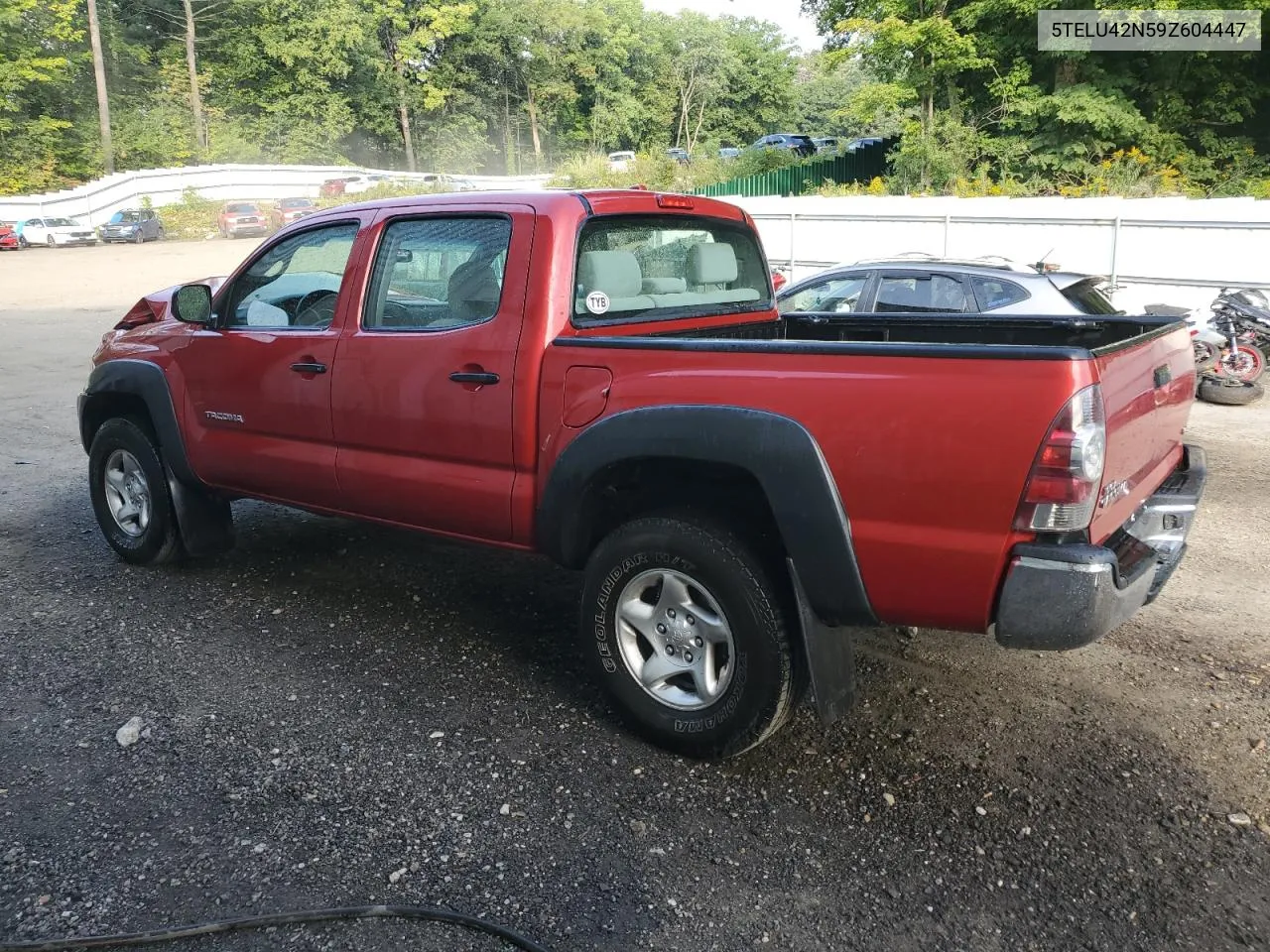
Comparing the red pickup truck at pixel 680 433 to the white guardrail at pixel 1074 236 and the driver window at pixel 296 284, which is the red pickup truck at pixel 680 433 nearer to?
the driver window at pixel 296 284

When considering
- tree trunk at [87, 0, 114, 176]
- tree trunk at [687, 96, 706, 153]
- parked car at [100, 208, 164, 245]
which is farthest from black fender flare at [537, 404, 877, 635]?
tree trunk at [687, 96, 706, 153]

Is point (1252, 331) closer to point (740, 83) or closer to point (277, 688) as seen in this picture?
point (277, 688)

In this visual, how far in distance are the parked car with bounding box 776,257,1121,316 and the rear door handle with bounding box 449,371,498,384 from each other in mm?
4539

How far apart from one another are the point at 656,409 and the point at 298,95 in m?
62.8

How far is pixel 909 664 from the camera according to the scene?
427 cm

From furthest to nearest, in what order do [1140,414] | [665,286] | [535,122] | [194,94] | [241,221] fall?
[535,122] < [194,94] < [241,221] < [665,286] < [1140,414]

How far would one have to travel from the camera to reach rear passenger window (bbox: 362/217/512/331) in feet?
13.0

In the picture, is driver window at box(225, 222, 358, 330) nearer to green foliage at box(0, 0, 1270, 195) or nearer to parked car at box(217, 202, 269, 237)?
green foliage at box(0, 0, 1270, 195)

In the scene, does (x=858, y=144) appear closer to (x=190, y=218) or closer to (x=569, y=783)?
(x=569, y=783)

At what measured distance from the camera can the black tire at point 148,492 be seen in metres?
5.36

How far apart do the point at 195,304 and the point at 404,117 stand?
60.0 m

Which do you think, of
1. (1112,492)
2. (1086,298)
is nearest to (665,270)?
(1112,492)

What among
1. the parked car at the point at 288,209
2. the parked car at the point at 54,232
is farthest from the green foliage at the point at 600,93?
the parked car at the point at 54,232

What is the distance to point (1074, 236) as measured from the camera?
14477 millimetres
